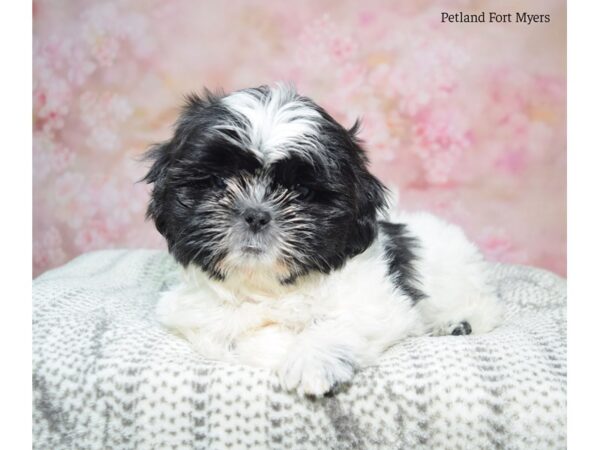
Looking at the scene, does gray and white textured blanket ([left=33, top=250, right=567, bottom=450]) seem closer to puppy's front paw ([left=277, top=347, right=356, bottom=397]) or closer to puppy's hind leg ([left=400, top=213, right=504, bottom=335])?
puppy's front paw ([left=277, top=347, right=356, bottom=397])

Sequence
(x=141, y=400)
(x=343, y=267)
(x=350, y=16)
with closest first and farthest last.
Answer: (x=141, y=400), (x=343, y=267), (x=350, y=16)

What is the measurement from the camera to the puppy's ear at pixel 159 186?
2.42 meters

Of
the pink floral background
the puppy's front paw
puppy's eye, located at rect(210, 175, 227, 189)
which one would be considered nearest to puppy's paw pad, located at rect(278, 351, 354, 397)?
the puppy's front paw

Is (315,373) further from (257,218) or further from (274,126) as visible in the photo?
(274,126)

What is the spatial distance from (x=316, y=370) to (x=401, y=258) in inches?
37.1

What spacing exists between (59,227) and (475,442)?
8.82 ft

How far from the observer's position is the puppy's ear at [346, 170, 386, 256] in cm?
242

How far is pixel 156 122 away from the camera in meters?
3.76

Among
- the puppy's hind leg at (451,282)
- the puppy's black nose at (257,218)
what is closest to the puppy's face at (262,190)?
the puppy's black nose at (257,218)

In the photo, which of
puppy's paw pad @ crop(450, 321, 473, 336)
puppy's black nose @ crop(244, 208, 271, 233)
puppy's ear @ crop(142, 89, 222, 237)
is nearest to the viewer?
puppy's black nose @ crop(244, 208, 271, 233)

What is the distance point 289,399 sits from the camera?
2.05m

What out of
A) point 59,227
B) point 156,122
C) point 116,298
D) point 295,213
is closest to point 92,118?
point 156,122
